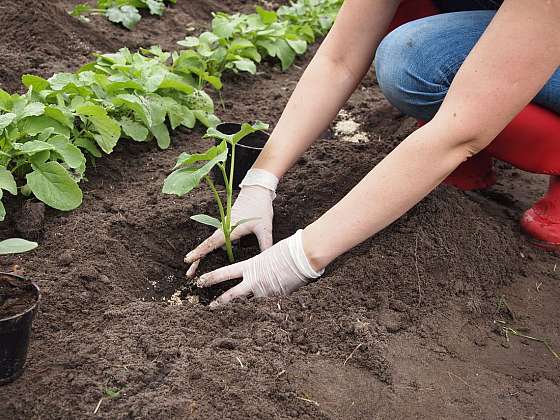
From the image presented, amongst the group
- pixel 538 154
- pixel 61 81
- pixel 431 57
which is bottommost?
pixel 61 81

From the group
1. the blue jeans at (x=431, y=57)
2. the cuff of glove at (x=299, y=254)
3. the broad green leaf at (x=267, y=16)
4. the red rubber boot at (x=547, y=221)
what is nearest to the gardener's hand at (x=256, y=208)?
the cuff of glove at (x=299, y=254)

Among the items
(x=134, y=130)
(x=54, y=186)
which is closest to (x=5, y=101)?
(x=54, y=186)

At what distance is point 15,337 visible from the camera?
187 cm

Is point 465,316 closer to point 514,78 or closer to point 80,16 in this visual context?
point 514,78

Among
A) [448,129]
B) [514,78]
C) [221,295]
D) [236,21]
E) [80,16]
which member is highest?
[514,78]

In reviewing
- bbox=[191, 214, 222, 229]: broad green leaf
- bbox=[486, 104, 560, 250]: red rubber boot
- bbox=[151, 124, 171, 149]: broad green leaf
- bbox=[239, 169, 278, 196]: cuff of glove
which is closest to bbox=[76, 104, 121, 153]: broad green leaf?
bbox=[151, 124, 171, 149]: broad green leaf

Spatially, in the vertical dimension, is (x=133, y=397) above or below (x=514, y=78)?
below

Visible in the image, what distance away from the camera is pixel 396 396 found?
2031mm

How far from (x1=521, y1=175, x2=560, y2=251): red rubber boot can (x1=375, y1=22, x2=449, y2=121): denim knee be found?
59 centimetres

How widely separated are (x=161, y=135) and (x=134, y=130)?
196mm

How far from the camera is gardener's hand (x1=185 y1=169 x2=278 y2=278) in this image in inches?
103

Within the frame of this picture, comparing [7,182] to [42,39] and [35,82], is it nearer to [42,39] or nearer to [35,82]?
[35,82]

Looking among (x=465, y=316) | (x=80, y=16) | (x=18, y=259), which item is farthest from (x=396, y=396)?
(x=80, y=16)

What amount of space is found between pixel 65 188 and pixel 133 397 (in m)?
0.98
